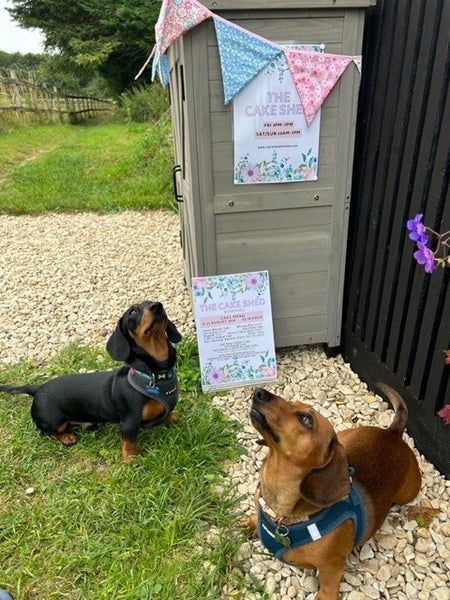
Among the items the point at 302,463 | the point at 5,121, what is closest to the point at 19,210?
the point at 302,463

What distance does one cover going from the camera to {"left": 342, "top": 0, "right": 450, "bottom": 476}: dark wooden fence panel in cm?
247

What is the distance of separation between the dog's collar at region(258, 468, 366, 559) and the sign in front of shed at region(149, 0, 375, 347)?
6.20 feet

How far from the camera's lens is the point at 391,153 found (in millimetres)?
2885

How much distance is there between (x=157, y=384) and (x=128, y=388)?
184 millimetres

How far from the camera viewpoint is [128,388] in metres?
2.82

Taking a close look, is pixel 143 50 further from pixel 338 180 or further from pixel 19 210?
pixel 338 180

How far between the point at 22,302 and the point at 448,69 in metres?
4.74

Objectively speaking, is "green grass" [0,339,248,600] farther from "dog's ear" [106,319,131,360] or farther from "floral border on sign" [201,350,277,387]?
"dog's ear" [106,319,131,360]

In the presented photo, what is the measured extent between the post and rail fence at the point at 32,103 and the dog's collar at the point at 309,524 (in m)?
18.4

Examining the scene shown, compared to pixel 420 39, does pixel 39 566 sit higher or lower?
lower

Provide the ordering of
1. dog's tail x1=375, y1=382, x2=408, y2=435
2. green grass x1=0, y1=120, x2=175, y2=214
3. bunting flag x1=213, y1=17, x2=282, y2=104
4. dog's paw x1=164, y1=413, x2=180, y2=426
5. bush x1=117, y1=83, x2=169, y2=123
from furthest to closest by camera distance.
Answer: bush x1=117, y1=83, x2=169, y2=123
green grass x1=0, y1=120, x2=175, y2=214
dog's paw x1=164, y1=413, x2=180, y2=426
bunting flag x1=213, y1=17, x2=282, y2=104
dog's tail x1=375, y1=382, x2=408, y2=435

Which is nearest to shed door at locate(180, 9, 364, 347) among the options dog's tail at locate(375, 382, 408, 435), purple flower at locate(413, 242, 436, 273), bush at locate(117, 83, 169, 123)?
dog's tail at locate(375, 382, 408, 435)

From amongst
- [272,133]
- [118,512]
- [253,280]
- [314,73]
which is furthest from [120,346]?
[314,73]

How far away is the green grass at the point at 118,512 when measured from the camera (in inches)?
89.0
